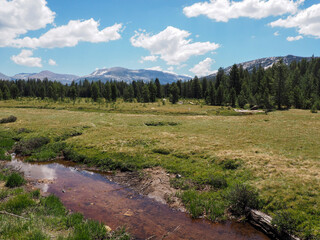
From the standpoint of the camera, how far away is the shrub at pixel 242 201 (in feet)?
40.4

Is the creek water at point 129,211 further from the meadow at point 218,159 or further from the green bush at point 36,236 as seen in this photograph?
the green bush at point 36,236

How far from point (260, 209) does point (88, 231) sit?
983cm

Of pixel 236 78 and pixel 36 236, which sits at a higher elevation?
pixel 236 78

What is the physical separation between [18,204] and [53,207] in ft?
5.78

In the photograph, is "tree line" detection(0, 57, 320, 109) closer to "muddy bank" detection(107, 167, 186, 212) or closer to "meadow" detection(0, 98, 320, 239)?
"meadow" detection(0, 98, 320, 239)

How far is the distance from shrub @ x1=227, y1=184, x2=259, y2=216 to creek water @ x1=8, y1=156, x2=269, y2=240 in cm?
94

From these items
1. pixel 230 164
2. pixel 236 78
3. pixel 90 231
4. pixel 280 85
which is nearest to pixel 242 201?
pixel 230 164

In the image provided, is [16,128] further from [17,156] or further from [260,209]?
[260,209]

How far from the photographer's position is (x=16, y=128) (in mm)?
34000

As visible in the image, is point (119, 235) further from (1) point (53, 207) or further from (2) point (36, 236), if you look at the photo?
(1) point (53, 207)

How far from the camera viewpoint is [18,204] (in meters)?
10.9

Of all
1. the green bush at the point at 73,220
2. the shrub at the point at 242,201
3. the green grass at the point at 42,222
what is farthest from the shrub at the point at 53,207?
the shrub at the point at 242,201

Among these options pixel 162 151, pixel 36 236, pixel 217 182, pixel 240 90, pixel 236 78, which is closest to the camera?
pixel 36 236

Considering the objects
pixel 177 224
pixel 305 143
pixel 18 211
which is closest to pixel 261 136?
pixel 305 143
